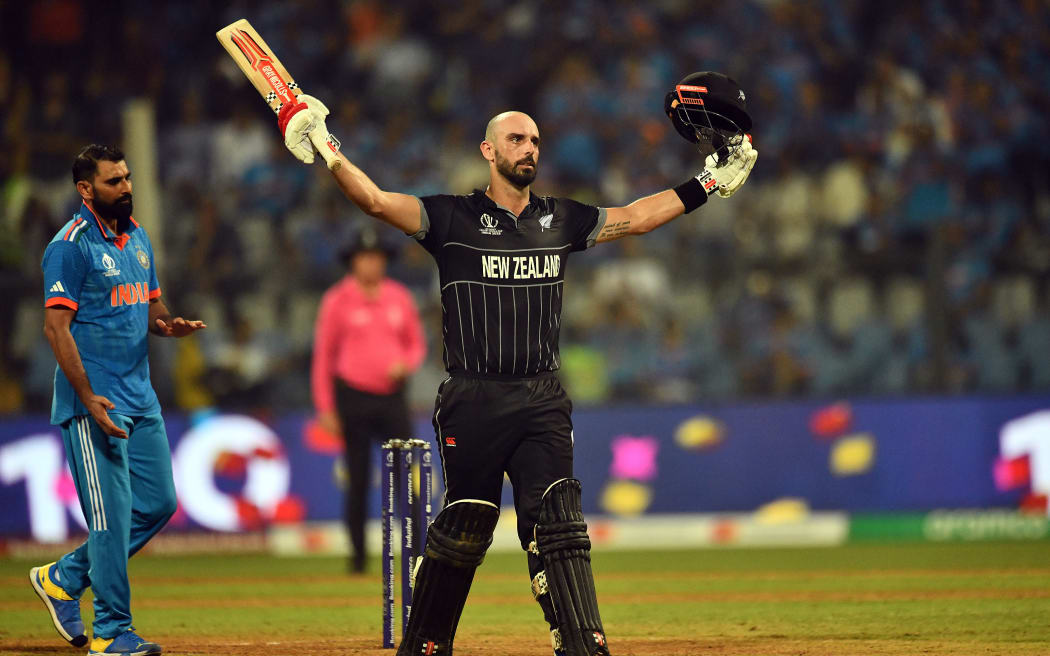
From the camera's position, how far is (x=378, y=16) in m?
18.2

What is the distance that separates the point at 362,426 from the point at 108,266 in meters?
4.81

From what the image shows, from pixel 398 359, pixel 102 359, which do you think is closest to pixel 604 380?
pixel 398 359

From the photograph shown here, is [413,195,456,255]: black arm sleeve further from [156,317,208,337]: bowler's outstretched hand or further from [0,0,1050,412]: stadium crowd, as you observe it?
[0,0,1050,412]: stadium crowd

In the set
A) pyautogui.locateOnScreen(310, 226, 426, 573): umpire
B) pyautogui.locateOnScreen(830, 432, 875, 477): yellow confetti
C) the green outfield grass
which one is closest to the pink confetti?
the green outfield grass

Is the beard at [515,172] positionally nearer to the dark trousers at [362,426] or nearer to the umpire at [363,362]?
the umpire at [363,362]

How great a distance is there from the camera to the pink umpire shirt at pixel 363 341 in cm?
1139

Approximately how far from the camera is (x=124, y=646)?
21.5ft

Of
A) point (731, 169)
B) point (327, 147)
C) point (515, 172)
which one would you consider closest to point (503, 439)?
point (515, 172)

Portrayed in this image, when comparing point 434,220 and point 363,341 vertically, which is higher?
point 363,341

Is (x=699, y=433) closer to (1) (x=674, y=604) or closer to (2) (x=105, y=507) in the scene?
(1) (x=674, y=604)

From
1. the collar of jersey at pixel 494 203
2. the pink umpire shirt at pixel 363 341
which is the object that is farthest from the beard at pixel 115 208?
the pink umpire shirt at pixel 363 341

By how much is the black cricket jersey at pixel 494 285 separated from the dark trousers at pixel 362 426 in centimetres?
517

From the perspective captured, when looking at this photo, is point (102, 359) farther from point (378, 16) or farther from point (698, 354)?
point (378, 16)

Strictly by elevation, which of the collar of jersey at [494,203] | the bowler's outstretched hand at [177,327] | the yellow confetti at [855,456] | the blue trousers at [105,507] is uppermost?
the collar of jersey at [494,203]
